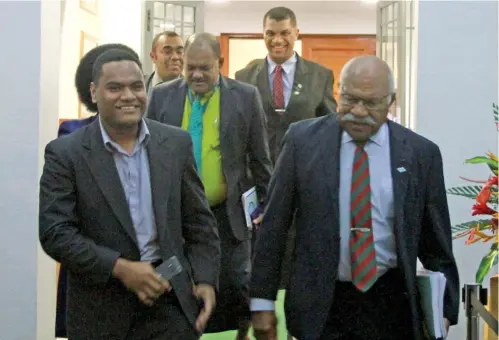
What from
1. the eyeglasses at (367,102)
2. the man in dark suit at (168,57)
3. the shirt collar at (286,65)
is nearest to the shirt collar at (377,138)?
the eyeglasses at (367,102)

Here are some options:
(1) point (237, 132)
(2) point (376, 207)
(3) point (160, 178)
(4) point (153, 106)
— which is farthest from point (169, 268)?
(4) point (153, 106)

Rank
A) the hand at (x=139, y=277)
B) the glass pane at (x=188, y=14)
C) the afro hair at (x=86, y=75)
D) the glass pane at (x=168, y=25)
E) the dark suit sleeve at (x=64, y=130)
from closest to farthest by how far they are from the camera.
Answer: the hand at (x=139, y=277)
the afro hair at (x=86, y=75)
the dark suit sleeve at (x=64, y=130)
the glass pane at (x=168, y=25)
the glass pane at (x=188, y=14)

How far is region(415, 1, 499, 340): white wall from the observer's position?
5352mm

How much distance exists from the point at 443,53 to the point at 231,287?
1900mm

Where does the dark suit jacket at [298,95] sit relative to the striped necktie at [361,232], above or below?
above

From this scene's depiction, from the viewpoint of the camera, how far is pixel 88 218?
9.95ft

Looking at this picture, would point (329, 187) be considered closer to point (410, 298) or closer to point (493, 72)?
point (410, 298)

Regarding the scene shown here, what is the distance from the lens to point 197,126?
186 inches

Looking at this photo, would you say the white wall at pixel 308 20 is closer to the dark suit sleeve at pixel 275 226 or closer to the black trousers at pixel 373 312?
the dark suit sleeve at pixel 275 226

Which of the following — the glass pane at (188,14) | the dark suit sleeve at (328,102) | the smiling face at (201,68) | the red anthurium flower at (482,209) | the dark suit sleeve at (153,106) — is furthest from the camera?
the glass pane at (188,14)

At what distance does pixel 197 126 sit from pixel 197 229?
1560 millimetres

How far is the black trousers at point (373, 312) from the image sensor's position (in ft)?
10.0

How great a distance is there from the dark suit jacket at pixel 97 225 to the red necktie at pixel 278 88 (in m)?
2.60

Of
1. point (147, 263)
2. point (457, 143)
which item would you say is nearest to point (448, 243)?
point (147, 263)
